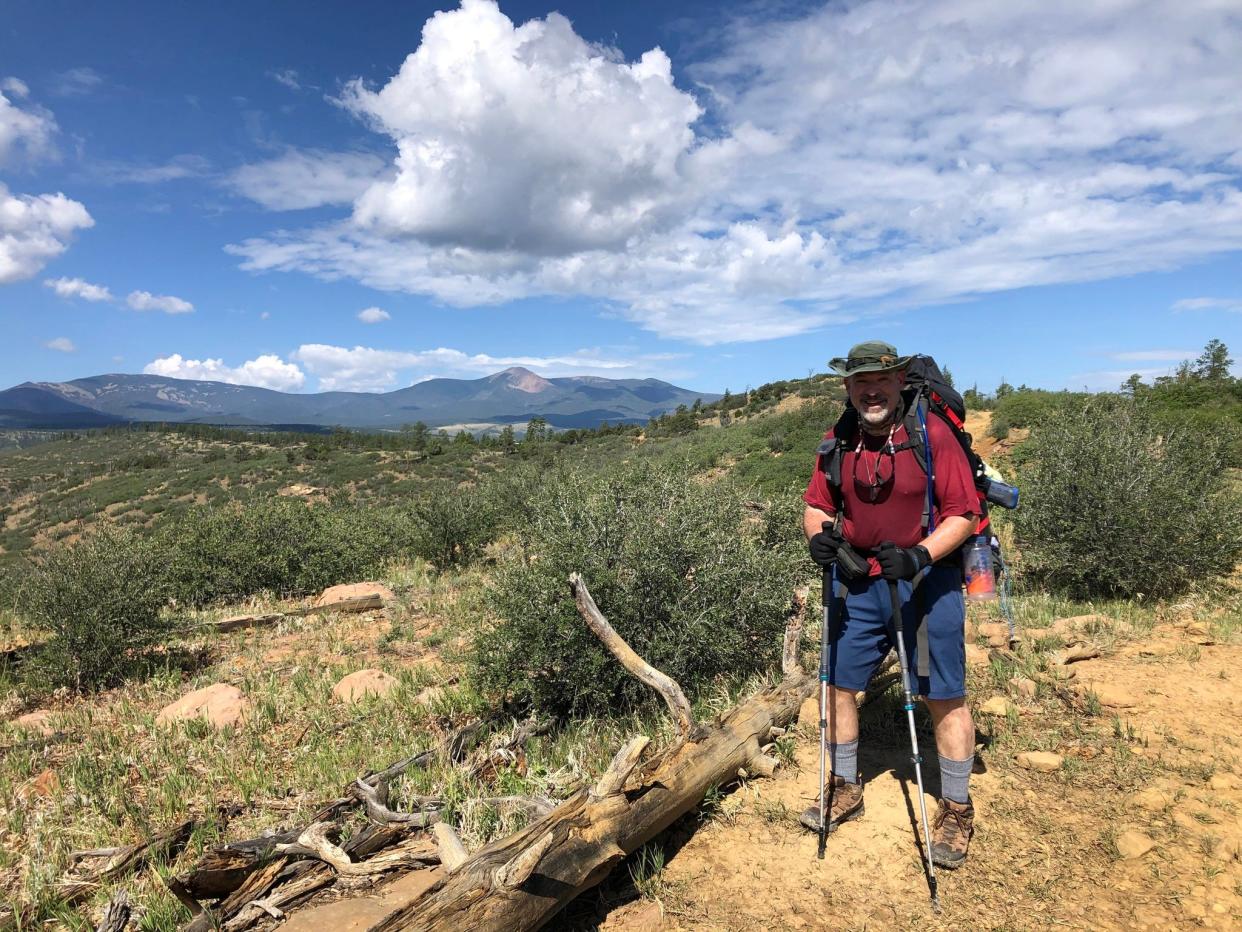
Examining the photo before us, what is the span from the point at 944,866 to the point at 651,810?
1384mm

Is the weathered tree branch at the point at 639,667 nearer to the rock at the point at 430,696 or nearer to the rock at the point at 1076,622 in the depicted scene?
the rock at the point at 430,696

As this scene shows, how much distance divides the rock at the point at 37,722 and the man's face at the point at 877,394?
23.1 ft

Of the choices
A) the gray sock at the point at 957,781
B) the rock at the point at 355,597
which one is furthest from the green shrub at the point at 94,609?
the gray sock at the point at 957,781

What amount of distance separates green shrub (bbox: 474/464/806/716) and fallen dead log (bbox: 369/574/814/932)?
33.4 inches

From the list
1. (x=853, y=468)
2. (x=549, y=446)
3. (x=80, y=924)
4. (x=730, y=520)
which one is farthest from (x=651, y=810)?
(x=549, y=446)

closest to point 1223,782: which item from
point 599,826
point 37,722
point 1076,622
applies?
point 1076,622

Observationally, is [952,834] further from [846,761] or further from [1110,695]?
[1110,695]

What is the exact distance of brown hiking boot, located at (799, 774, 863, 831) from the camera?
3.32 metres

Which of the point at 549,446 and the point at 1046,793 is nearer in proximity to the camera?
the point at 1046,793

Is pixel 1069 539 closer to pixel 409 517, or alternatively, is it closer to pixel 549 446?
pixel 409 517

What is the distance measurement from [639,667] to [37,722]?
5.87 meters

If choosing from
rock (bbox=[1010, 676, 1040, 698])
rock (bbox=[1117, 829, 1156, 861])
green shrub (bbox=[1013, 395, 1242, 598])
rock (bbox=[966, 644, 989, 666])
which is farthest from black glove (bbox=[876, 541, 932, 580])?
green shrub (bbox=[1013, 395, 1242, 598])

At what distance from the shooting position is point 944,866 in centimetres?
303

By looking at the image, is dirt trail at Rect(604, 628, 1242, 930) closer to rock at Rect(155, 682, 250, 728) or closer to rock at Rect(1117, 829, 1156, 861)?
rock at Rect(1117, 829, 1156, 861)
